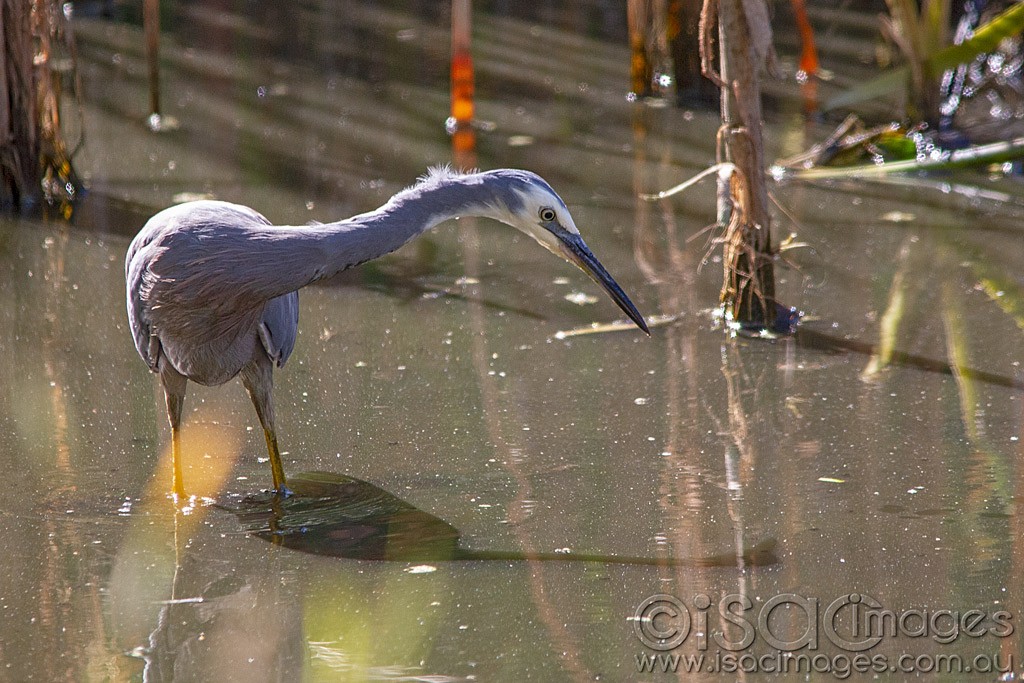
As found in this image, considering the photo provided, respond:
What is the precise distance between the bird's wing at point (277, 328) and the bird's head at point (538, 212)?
2.85 ft

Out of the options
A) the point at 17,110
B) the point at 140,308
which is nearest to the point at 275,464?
the point at 140,308

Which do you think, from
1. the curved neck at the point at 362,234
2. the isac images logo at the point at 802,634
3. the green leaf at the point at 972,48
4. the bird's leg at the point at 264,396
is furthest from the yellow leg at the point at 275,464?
the green leaf at the point at 972,48

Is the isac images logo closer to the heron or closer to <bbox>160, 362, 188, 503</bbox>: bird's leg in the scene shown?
the heron

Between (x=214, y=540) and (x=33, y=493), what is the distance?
685 mm

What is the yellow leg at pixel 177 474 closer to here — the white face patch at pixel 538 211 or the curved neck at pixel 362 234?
the curved neck at pixel 362 234

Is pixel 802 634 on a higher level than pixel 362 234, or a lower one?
lower

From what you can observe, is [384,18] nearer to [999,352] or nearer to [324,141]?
[324,141]

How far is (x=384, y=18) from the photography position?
1101 cm

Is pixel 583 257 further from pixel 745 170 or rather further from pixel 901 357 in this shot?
pixel 901 357

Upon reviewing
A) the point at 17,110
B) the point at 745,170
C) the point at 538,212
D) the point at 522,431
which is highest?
the point at 17,110

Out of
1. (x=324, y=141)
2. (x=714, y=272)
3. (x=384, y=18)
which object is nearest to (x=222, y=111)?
(x=324, y=141)

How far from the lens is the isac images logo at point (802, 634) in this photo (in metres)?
3.10

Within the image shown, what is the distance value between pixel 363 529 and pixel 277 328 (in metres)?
0.73

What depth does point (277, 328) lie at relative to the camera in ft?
13.3
